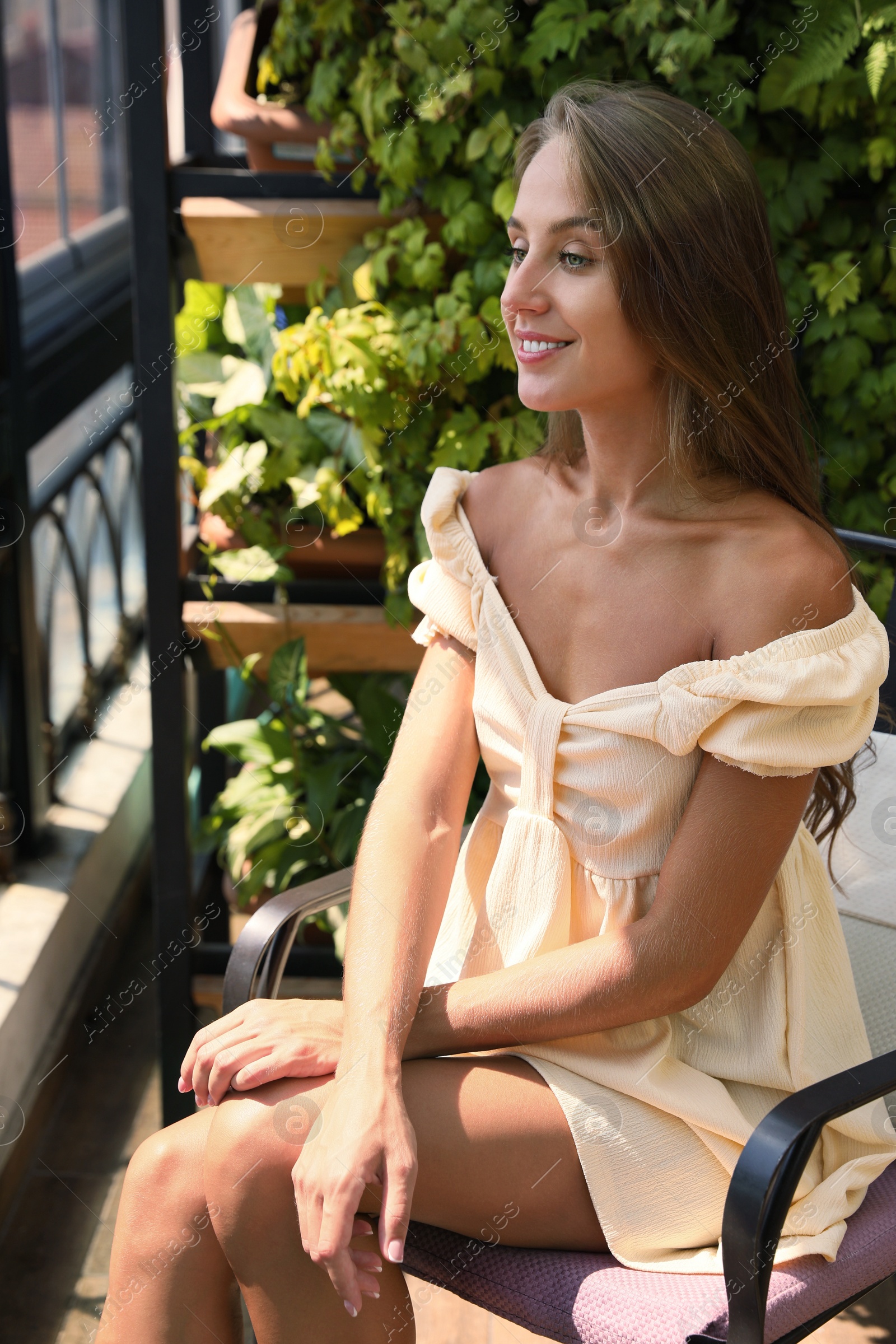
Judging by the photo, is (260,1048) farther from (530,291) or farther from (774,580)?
(530,291)

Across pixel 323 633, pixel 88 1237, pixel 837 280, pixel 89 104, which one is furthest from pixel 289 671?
pixel 89 104

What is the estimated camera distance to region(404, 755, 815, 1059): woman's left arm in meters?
1.18

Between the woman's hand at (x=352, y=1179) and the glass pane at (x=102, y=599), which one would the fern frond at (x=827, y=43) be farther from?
the glass pane at (x=102, y=599)

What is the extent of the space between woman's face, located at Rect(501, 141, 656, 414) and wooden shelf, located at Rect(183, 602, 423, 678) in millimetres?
994

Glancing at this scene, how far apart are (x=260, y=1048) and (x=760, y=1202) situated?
493 millimetres

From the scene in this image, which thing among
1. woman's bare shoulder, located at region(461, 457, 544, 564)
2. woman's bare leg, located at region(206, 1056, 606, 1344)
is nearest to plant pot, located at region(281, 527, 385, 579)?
woman's bare shoulder, located at region(461, 457, 544, 564)

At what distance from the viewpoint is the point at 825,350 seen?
1.99 metres

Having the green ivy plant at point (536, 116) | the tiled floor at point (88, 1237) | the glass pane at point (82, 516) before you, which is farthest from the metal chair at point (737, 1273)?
the glass pane at point (82, 516)

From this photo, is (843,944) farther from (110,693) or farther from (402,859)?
(110,693)

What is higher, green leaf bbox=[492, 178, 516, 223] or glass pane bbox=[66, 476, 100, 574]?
green leaf bbox=[492, 178, 516, 223]

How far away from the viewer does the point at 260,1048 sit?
1211mm

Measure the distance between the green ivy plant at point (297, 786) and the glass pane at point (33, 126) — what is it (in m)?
1.54

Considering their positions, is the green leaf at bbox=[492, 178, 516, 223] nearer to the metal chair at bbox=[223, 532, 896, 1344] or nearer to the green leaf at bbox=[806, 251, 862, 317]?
the green leaf at bbox=[806, 251, 862, 317]

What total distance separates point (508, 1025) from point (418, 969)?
4.7 inches
